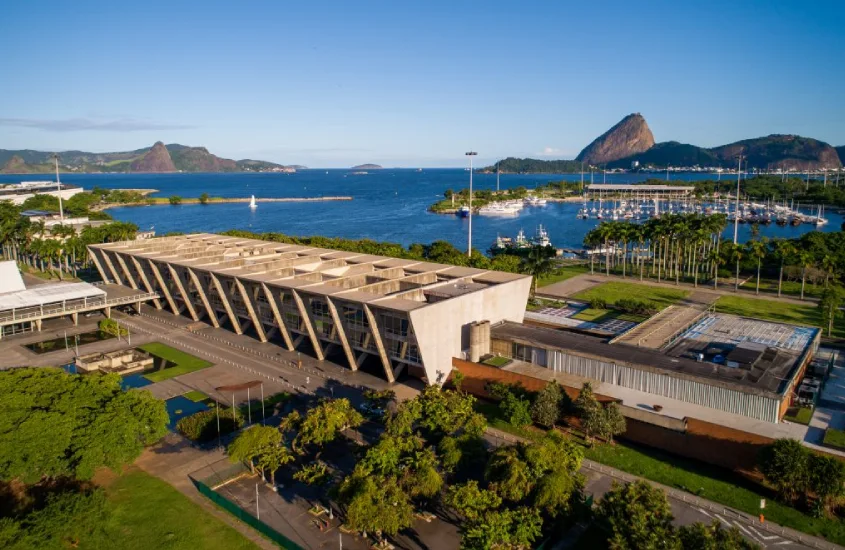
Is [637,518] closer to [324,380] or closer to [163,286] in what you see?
[324,380]

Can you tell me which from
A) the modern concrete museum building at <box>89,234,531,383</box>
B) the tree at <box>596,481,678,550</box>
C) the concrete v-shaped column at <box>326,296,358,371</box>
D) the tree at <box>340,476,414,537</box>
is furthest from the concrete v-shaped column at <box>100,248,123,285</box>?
the tree at <box>596,481,678,550</box>

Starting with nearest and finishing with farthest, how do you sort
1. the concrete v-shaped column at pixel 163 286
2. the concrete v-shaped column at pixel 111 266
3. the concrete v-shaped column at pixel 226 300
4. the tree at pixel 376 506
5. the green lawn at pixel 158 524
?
the tree at pixel 376 506
the green lawn at pixel 158 524
the concrete v-shaped column at pixel 226 300
the concrete v-shaped column at pixel 163 286
the concrete v-shaped column at pixel 111 266

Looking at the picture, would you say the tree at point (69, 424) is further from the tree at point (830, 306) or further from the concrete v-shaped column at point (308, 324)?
the tree at point (830, 306)

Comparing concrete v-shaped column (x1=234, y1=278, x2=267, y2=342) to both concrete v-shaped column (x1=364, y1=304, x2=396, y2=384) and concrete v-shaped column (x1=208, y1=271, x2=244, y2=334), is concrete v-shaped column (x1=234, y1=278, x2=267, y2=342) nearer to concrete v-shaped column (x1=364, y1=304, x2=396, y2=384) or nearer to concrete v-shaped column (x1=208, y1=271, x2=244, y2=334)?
concrete v-shaped column (x1=208, y1=271, x2=244, y2=334)

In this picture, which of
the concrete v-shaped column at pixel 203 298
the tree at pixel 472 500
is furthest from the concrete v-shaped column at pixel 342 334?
the tree at pixel 472 500

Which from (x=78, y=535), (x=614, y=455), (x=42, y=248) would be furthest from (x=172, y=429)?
(x=42, y=248)

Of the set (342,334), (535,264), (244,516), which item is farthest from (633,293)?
(244,516)
